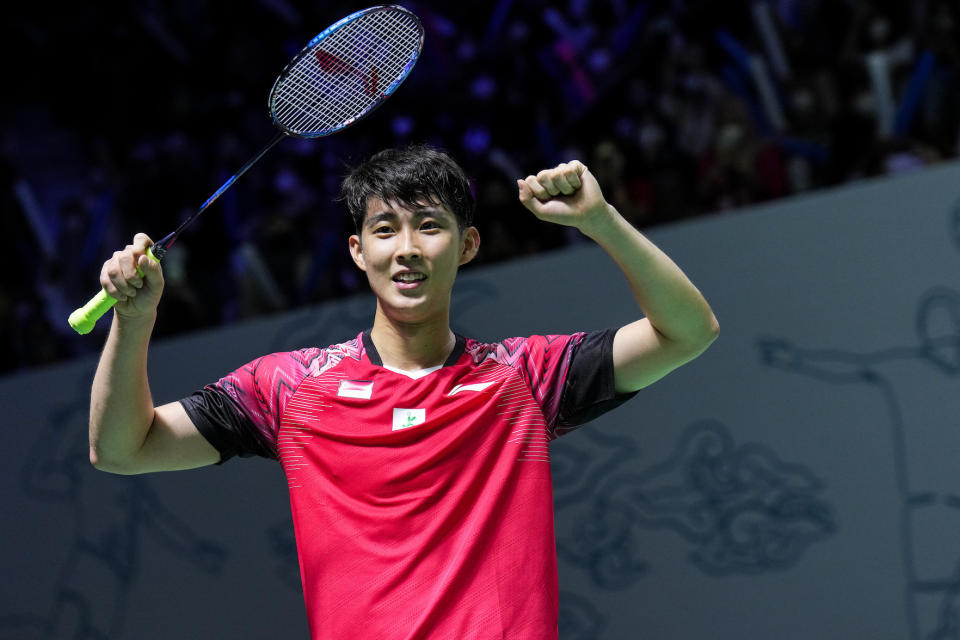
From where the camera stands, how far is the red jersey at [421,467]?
166 cm

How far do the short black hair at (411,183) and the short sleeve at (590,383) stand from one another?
0.32 meters

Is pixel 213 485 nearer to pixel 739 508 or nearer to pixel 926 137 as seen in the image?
pixel 739 508

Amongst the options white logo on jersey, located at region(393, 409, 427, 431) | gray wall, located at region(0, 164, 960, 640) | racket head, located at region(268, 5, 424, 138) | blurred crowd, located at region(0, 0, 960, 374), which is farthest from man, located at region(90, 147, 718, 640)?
gray wall, located at region(0, 164, 960, 640)

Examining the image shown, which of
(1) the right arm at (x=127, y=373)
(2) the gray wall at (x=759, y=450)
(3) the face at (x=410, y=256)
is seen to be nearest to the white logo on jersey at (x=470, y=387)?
(3) the face at (x=410, y=256)

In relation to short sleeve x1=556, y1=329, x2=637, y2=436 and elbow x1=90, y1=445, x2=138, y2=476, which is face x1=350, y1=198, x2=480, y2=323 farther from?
elbow x1=90, y1=445, x2=138, y2=476

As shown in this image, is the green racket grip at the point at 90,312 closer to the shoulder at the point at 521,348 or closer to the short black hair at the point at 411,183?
the short black hair at the point at 411,183

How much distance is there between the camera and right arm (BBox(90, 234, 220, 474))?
1711 millimetres

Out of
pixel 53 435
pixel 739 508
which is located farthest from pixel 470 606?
pixel 53 435

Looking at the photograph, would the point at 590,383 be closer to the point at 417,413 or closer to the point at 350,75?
the point at 417,413

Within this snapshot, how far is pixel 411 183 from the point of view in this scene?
1.86 m

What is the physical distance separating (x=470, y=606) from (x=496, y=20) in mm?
5156

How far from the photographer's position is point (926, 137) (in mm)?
4105

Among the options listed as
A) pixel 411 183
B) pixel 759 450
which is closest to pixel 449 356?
pixel 411 183

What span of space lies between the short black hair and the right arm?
1.25 ft
